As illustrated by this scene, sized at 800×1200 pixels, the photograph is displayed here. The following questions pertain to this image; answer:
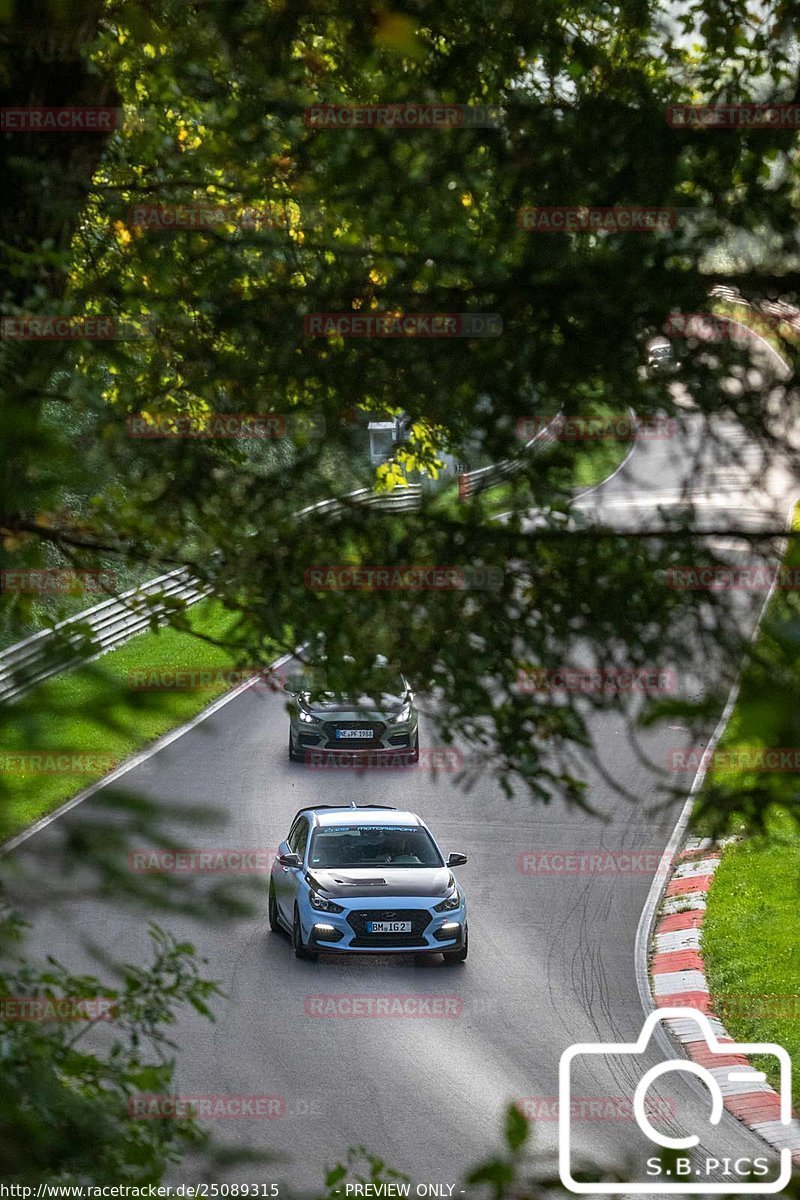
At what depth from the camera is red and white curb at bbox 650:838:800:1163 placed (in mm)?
10836

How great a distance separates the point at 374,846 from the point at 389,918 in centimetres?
91

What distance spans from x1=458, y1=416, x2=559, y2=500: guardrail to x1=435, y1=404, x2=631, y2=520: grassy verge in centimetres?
3

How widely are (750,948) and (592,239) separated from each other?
35.7 feet

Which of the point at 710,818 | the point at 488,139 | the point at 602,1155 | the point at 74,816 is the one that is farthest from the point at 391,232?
the point at 602,1155

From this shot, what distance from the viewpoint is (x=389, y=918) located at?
13.6 metres

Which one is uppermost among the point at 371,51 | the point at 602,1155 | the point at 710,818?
the point at 371,51

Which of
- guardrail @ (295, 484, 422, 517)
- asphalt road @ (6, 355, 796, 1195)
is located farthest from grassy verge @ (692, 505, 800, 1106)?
guardrail @ (295, 484, 422, 517)

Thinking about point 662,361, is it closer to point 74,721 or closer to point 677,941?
point 74,721

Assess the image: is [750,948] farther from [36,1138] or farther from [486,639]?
[36,1138]

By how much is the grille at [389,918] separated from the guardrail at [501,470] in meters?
9.18

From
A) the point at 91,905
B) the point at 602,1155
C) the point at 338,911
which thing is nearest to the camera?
the point at 91,905

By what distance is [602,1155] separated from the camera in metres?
9.77

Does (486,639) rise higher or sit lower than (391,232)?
lower

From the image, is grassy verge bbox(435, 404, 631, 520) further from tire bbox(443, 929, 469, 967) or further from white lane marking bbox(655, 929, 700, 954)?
white lane marking bbox(655, 929, 700, 954)
